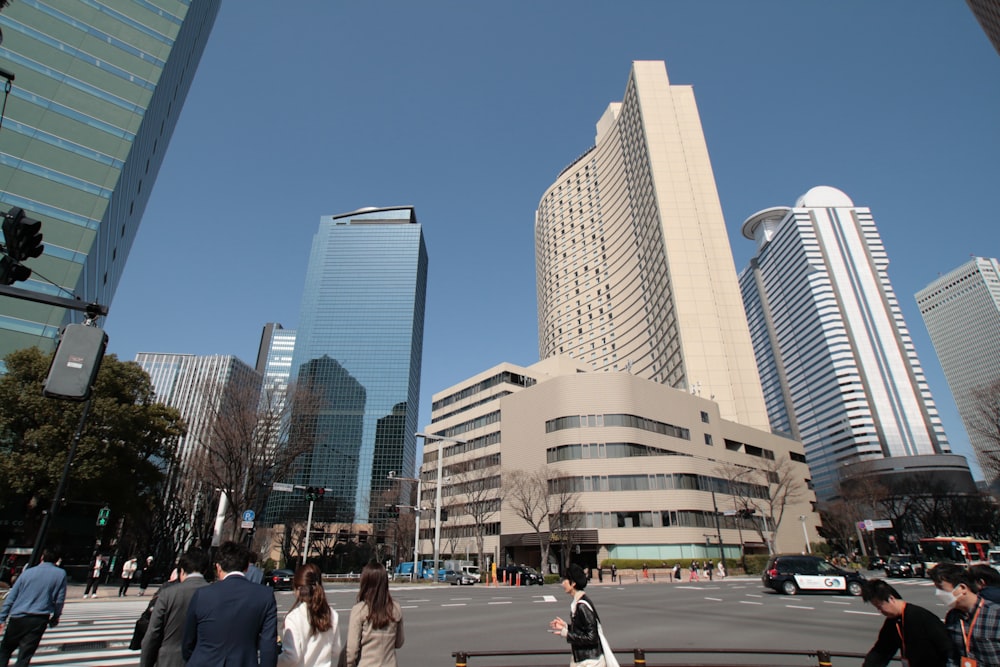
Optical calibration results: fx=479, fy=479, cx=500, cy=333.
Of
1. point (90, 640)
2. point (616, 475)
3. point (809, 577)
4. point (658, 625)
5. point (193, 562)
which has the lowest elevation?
point (658, 625)

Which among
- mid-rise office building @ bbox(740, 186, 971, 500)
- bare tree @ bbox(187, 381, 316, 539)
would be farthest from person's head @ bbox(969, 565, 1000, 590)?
mid-rise office building @ bbox(740, 186, 971, 500)

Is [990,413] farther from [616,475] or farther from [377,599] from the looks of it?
[377,599]

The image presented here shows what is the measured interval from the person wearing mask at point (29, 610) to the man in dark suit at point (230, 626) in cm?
424

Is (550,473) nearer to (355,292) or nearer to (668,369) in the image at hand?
(668,369)

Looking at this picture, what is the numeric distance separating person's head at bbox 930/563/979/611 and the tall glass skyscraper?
39.9 m

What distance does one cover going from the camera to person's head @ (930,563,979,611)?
169 inches

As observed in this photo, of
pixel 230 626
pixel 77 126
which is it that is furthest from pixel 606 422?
pixel 77 126

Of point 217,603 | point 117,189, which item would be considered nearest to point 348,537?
point 117,189

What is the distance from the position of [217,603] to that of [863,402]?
179 meters

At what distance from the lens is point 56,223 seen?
3158cm

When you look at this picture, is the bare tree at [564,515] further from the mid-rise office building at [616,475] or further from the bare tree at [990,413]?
the bare tree at [990,413]

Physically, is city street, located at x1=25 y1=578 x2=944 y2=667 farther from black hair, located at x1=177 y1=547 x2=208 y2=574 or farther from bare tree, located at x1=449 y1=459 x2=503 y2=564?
bare tree, located at x1=449 y1=459 x2=503 y2=564

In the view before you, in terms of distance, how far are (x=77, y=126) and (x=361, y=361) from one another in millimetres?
86767

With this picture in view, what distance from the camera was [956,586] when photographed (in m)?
4.39
